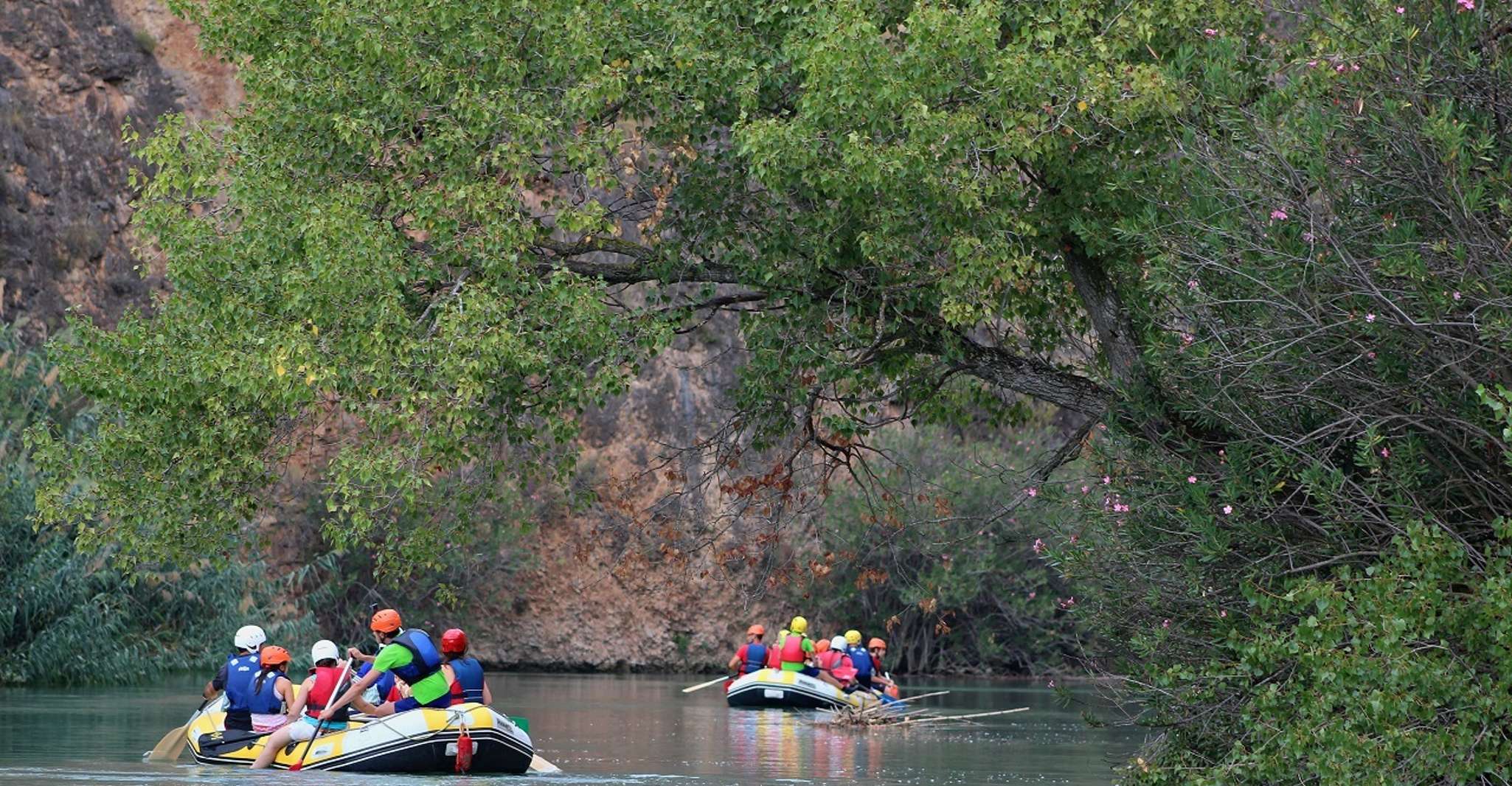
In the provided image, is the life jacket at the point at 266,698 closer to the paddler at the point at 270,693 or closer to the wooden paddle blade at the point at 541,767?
the paddler at the point at 270,693

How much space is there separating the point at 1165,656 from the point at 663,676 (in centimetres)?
3678

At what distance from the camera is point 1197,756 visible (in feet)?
49.1

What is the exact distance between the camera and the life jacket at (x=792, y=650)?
37531 mm

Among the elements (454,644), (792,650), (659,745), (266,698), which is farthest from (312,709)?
(792,650)

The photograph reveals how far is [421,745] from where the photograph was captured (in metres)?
18.6

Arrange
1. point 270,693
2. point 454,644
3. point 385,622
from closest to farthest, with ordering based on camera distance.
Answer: point 385,622 < point 454,644 < point 270,693

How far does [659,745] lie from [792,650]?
12.3m

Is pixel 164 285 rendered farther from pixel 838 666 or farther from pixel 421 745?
pixel 421 745

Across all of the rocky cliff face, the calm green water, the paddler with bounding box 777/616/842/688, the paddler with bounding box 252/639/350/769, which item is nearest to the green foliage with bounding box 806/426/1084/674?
the rocky cliff face

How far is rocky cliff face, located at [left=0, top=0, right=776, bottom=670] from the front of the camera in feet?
160

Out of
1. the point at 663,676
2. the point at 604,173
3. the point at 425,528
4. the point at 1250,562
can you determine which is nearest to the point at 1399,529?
the point at 1250,562

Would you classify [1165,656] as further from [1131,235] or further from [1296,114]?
[1296,114]

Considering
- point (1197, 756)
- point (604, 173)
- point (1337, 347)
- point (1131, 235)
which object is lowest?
point (1197, 756)

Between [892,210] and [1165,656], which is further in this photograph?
[892,210]
